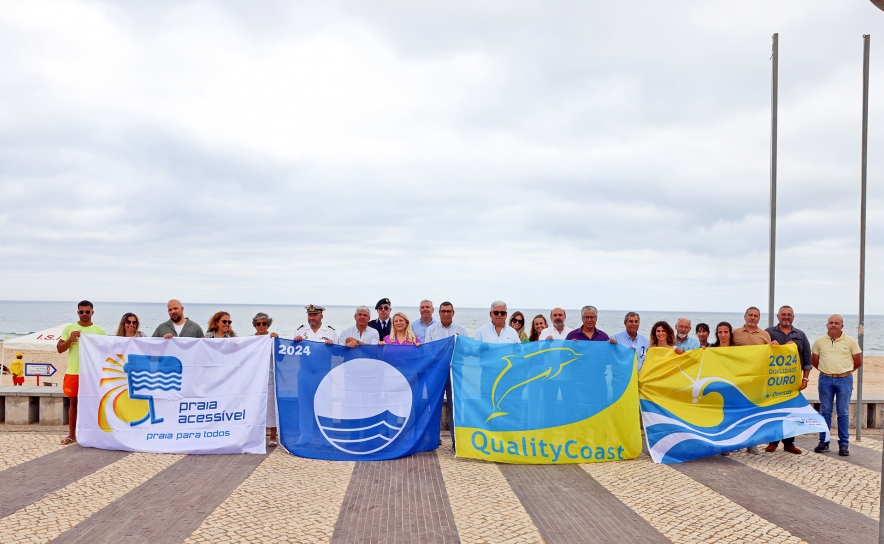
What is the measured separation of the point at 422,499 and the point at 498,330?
333 centimetres

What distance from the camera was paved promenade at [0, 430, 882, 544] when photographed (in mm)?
4738

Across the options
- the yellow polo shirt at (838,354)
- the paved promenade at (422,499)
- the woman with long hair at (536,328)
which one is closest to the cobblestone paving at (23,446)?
the paved promenade at (422,499)

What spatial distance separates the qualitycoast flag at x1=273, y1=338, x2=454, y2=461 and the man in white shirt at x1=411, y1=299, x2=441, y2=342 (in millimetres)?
1344

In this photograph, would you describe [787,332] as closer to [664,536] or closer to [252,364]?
[664,536]

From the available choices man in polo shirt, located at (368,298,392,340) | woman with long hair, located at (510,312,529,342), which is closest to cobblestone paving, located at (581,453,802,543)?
woman with long hair, located at (510,312,529,342)

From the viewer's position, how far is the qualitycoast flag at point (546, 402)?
7301 millimetres

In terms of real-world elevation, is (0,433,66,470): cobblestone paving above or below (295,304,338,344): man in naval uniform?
below

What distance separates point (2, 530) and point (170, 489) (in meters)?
1.44

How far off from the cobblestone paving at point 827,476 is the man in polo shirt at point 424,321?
184 inches

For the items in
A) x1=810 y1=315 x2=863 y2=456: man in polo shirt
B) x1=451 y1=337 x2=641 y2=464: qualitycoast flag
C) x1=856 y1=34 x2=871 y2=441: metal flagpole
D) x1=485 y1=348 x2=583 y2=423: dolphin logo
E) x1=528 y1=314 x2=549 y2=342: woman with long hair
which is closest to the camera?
x1=451 y1=337 x2=641 y2=464: qualitycoast flag

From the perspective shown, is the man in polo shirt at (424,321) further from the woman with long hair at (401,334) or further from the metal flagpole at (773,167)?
the metal flagpole at (773,167)

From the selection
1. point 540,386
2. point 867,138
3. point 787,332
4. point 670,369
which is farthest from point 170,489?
point 867,138

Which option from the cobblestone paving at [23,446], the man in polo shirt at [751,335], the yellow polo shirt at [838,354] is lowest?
the cobblestone paving at [23,446]

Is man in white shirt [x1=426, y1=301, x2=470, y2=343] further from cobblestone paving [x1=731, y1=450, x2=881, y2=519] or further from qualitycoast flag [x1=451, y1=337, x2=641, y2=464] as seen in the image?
cobblestone paving [x1=731, y1=450, x2=881, y2=519]
